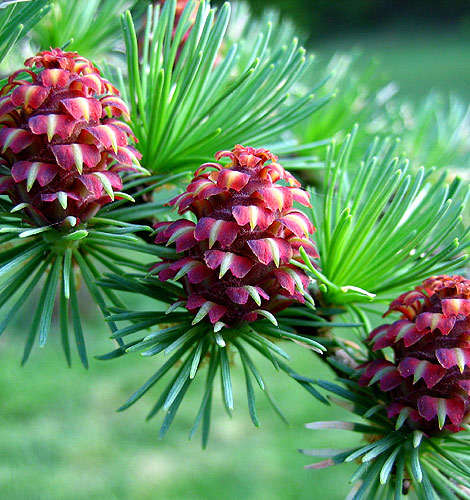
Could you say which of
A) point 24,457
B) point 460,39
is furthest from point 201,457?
point 460,39

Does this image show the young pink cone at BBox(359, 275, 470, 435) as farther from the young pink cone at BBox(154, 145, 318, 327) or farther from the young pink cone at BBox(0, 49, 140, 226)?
the young pink cone at BBox(0, 49, 140, 226)

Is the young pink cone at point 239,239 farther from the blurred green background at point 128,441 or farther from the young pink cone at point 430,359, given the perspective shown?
the blurred green background at point 128,441

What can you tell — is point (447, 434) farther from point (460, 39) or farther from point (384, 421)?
point (460, 39)

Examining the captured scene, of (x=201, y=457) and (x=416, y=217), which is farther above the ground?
(x=416, y=217)

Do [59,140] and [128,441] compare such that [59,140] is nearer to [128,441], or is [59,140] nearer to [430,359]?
[430,359]

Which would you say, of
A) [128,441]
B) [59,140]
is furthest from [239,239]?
[128,441]

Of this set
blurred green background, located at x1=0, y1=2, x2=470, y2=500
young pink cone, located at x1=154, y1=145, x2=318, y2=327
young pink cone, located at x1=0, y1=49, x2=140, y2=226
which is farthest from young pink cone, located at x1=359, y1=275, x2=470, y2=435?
blurred green background, located at x1=0, y1=2, x2=470, y2=500

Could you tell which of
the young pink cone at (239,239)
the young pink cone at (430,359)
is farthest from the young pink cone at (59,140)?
the young pink cone at (430,359)
